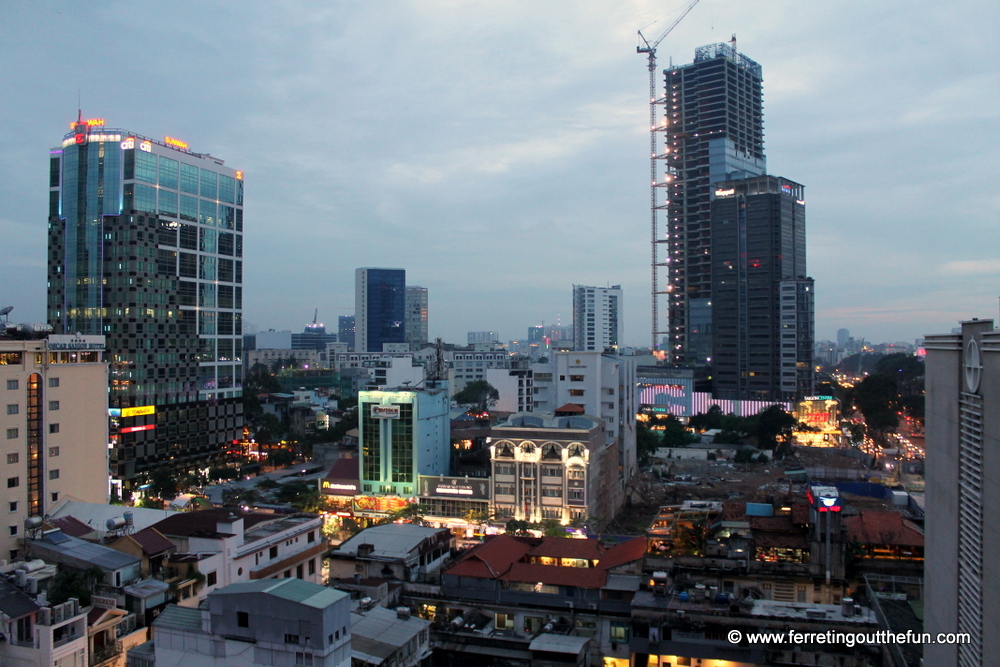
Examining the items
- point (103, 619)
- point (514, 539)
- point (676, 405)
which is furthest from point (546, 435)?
point (676, 405)

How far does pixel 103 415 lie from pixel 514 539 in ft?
50.4

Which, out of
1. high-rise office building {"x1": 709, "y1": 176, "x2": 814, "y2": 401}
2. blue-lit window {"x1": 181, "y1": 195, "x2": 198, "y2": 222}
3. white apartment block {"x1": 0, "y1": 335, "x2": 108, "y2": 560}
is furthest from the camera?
high-rise office building {"x1": 709, "y1": 176, "x2": 814, "y2": 401}

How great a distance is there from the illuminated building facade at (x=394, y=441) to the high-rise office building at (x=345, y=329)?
137553 mm

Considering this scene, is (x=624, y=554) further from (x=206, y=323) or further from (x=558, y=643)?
(x=206, y=323)

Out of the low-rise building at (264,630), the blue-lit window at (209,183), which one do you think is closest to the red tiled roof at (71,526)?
the low-rise building at (264,630)

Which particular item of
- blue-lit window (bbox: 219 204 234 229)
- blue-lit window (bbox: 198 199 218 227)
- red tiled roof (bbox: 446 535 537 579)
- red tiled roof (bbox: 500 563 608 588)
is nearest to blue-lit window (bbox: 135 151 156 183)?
blue-lit window (bbox: 198 199 218 227)

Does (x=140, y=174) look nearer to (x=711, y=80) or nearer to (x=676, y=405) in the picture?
(x=676, y=405)

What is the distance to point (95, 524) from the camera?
804 inches

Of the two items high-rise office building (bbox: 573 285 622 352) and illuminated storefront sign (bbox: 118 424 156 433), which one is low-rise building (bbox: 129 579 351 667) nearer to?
illuminated storefront sign (bbox: 118 424 156 433)

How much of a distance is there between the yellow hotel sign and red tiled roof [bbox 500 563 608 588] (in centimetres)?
2714

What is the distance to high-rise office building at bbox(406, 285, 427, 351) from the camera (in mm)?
138875

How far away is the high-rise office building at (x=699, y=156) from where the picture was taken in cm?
8138

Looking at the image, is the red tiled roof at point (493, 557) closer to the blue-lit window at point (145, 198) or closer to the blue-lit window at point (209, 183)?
the blue-lit window at point (145, 198)

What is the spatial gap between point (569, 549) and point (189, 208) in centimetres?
3248
